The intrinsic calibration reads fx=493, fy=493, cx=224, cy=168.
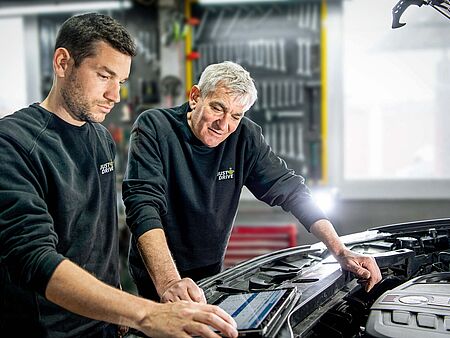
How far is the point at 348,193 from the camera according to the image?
411cm

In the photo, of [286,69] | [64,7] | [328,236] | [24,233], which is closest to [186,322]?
[24,233]

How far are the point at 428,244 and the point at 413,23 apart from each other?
115 inches

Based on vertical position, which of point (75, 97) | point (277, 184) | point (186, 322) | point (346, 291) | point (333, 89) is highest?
Result: point (333, 89)

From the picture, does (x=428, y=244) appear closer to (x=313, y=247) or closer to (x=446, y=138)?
(x=313, y=247)

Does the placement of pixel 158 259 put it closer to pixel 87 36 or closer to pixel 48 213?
pixel 48 213

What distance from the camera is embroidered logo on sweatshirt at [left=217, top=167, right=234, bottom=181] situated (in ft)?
5.35

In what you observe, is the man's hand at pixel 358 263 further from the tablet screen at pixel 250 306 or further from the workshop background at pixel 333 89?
the workshop background at pixel 333 89

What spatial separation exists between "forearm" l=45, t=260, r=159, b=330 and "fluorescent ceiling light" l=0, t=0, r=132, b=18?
11.5 ft

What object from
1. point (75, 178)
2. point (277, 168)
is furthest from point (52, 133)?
point (277, 168)

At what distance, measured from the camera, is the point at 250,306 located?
0.99 meters

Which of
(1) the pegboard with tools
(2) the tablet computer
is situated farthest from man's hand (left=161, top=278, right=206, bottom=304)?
(1) the pegboard with tools

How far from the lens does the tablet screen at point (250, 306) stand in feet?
2.98

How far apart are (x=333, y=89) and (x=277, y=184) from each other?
2575mm

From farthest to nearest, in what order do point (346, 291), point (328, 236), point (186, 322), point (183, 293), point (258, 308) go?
1. point (328, 236)
2. point (346, 291)
3. point (183, 293)
4. point (258, 308)
5. point (186, 322)
